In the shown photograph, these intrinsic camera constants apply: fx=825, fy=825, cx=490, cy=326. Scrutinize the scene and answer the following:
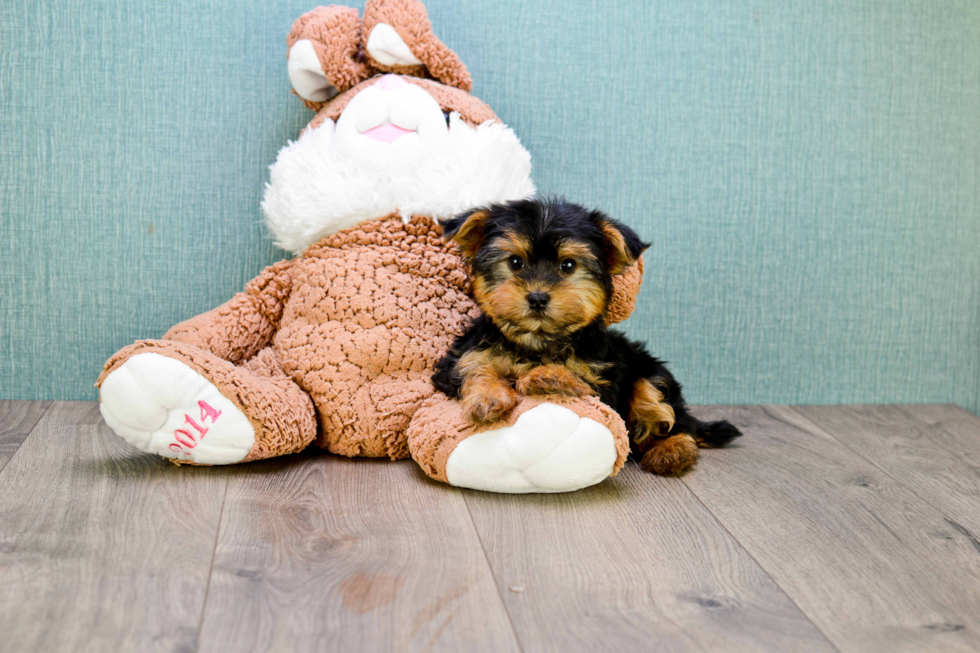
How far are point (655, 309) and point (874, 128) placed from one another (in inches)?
40.5

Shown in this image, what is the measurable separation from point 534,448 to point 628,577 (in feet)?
1.35

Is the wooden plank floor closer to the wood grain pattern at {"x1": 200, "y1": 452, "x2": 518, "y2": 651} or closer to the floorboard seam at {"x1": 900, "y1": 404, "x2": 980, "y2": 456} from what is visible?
the wood grain pattern at {"x1": 200, "y1": 452, "x2": 518, "y2": 651}

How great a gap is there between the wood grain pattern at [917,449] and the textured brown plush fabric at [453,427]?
827 mm

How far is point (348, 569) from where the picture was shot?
5.29 feet

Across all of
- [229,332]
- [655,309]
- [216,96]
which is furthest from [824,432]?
[216,96]

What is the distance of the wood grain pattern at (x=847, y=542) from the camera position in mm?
1496

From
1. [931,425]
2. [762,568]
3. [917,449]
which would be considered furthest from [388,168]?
[931,425]

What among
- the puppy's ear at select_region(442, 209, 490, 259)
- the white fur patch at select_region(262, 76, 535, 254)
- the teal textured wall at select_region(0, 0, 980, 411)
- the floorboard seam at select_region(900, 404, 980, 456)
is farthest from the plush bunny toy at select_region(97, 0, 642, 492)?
the floorboard seam at select_region(900, 404, 980, 456)

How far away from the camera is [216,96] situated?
2.73m

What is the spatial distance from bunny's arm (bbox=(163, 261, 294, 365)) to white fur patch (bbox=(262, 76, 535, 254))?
0.18 meters

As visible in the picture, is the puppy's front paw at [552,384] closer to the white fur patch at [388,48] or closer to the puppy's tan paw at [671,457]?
the puppy's tan paw at [671,457]

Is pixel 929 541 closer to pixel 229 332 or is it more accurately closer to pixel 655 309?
pixel 655 309

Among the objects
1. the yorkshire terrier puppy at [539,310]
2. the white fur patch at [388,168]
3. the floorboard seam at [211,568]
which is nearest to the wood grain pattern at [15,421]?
the floorboard seam at [211,568]

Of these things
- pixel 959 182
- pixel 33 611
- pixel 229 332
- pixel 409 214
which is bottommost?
pixel 33 611
